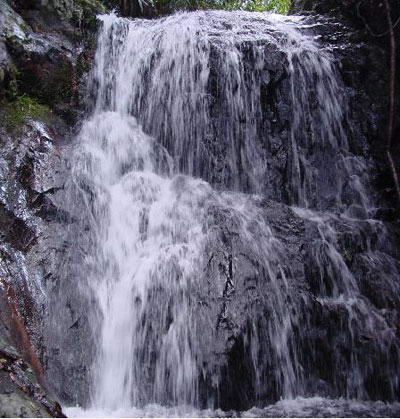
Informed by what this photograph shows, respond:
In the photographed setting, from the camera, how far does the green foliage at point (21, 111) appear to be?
5.72 metres

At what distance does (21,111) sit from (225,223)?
123 inches

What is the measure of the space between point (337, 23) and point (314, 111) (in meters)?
2.23

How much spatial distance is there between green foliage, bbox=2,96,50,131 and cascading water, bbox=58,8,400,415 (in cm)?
71

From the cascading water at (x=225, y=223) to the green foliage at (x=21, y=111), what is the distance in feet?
2.32

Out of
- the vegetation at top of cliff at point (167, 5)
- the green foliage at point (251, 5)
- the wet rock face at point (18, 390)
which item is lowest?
the wet rock face at point (18, 390)

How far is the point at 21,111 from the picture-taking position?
5.93 meters

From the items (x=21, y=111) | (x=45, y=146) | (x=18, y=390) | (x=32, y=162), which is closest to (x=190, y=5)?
(x=21, y=111)

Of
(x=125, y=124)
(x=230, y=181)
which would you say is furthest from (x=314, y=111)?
(x=125, y=124)

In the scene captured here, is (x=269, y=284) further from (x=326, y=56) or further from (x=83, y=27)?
(x=83, y=27)

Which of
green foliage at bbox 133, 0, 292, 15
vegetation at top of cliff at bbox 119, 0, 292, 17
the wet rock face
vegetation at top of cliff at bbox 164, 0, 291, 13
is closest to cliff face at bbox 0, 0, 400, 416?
the wet rock face

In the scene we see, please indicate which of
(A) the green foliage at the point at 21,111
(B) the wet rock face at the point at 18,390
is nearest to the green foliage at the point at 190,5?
(A) the green foliage at the point at 21,111

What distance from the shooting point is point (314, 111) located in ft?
23.2

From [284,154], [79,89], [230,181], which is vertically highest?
[79,89]

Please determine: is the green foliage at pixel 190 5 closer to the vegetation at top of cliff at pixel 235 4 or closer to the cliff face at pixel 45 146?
the vegetation at top of cliff at pixel 235 4
